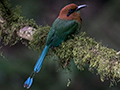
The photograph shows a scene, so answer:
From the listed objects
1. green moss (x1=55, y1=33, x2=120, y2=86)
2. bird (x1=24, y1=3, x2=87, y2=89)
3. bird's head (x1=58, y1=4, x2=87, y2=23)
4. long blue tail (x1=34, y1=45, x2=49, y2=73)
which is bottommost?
green moss (x1=55, y1=33, x2=120, y2=86)

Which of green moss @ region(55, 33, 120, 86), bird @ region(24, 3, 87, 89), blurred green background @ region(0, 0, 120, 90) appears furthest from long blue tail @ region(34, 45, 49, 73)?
blurred green background @ region(0, 0, 120, 90)

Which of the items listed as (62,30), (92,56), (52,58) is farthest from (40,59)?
(52,58)

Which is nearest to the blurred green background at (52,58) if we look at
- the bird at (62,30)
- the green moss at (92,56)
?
the bird at (62,30)

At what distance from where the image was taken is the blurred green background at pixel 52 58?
12.6 feet

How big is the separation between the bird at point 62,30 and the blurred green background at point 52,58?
247 mm

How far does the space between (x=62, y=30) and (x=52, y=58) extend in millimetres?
1153

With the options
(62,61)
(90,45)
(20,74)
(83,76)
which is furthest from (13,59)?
(90,45)

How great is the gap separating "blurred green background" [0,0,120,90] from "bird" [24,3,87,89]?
0.81ft

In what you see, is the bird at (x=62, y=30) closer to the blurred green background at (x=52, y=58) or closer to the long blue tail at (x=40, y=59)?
the long blue tail at (x=40, y=59)

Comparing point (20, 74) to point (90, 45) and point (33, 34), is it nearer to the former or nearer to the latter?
point (33, 34)

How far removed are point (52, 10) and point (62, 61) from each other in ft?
11.4

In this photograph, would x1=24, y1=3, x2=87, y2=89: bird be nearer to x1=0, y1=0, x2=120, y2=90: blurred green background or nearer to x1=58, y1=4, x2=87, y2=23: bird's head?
x1=58, y1=4, x2=87, y2=23: bird's head

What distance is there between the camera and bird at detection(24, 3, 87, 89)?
8.11 ft

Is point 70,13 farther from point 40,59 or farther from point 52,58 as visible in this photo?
point 52,58
